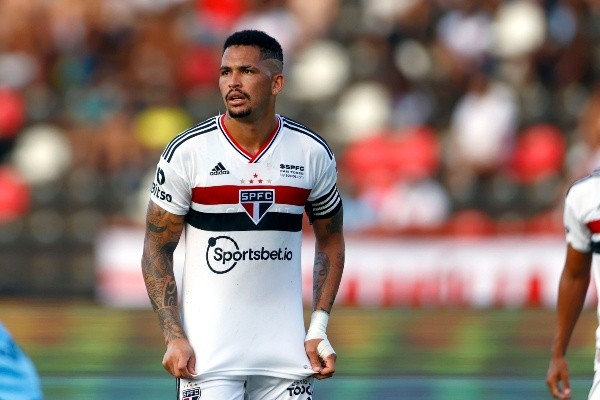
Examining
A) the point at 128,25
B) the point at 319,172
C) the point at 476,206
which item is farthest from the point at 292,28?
the point at 319,172

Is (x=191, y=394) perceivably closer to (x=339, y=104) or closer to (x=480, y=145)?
(x=480, y=145)

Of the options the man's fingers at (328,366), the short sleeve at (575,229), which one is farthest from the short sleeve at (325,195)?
the short sleeve at (575,229)

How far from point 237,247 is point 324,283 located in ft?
1.53

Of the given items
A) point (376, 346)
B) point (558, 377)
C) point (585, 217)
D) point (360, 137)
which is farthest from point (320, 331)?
point (360, 137)

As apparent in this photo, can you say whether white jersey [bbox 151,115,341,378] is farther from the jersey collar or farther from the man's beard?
the man's beard

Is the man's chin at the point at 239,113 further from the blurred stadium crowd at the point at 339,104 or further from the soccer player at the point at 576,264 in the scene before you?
the blurred stadium crowd at the point at 339,104

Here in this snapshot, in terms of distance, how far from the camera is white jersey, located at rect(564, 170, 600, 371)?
566 centimetres

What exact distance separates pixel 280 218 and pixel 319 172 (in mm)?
282

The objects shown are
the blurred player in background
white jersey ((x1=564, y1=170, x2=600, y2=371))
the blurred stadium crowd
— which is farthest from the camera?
the blurred stadium crowd

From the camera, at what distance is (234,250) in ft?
18.0

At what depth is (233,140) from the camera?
→ 5578mm

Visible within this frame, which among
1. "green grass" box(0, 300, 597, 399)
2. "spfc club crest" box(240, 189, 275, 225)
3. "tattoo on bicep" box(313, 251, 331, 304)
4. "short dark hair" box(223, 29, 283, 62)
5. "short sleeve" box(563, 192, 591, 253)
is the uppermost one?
"short dark hair" box(223, 29, 283, 62)

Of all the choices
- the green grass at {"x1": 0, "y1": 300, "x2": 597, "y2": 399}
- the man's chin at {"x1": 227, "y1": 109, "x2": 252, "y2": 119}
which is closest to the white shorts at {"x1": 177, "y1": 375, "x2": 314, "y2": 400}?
the man's chin at {"x1": 227, "y1": 109, "x2": 252, "y2": 119}

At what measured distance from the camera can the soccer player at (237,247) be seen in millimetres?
5449
